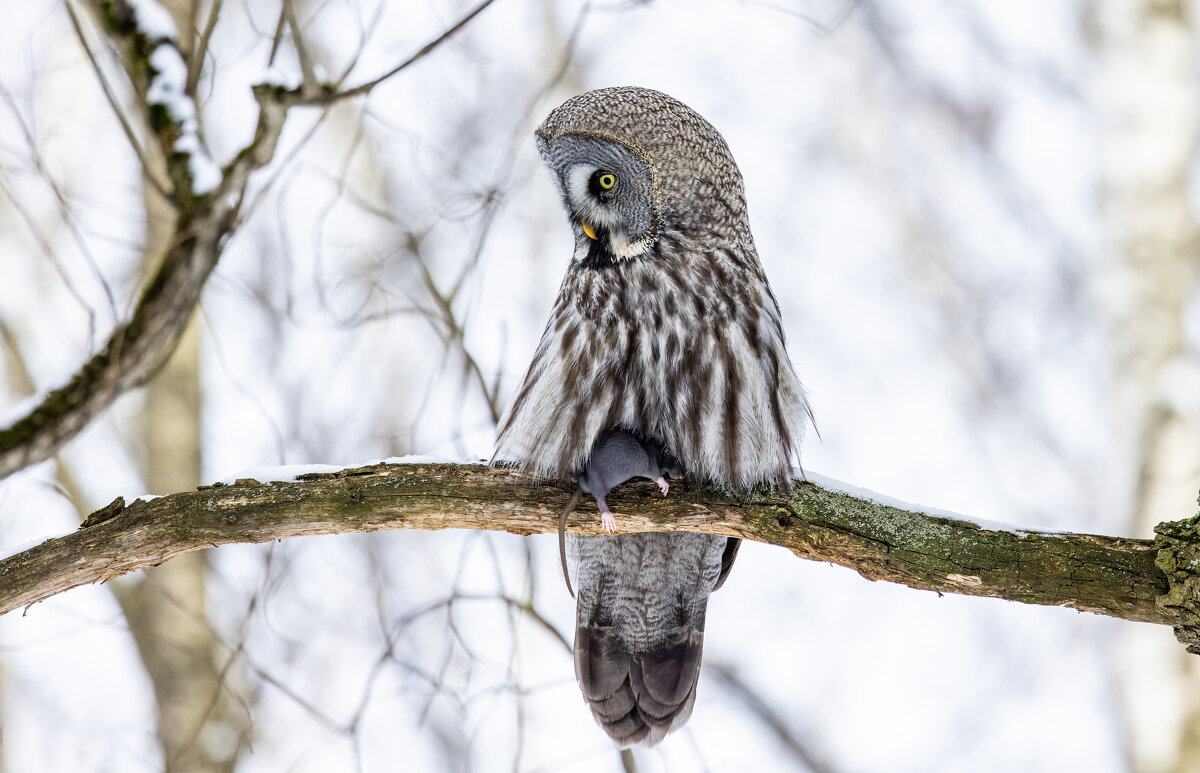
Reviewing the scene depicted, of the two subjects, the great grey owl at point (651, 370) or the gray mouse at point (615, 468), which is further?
the great grey owl at point (651, 370)

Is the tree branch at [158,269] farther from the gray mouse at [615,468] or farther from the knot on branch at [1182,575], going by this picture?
the knot on branch at [1182,575]

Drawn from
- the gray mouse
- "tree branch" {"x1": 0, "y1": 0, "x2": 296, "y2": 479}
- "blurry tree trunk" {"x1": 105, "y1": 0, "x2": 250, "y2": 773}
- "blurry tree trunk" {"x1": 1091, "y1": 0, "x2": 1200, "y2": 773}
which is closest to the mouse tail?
the gray mouse

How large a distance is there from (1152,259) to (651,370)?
4713mm

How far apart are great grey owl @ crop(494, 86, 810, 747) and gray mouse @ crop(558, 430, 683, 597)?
3 centimetres

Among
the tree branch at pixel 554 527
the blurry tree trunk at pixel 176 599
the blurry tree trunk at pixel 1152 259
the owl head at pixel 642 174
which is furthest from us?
the blurry tree trunk at pixel 1152 259

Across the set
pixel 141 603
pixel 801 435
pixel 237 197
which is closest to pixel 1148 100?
pixel 801 435

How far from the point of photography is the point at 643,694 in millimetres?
3035

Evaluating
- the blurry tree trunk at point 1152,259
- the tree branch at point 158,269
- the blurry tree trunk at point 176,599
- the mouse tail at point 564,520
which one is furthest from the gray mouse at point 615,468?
the blurry tree trunk at point 1152,259

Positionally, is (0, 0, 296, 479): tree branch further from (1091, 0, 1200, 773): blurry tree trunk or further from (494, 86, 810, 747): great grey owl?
(1091, 0, 1200, 773): blurry tree trunk

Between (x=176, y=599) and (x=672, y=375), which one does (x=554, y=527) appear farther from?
(x=176, y=599)

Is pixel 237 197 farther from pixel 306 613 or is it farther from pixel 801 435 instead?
pixel 306 613

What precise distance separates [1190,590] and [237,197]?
2.62 metres

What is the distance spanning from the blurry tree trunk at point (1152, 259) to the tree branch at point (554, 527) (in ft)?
12.7

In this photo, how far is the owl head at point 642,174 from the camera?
280 cm
